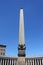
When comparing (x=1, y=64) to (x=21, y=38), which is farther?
(x=1, y=64)

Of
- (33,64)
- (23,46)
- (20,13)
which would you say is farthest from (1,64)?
(20,13)

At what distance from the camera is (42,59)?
9394 cm

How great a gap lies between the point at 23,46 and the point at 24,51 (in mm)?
2125

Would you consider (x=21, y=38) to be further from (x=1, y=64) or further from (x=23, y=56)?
(x=1, y=64)

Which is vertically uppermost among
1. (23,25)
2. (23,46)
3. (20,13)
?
(20,13)

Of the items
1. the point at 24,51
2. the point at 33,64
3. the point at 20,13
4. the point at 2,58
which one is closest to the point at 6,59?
the point at 2,58

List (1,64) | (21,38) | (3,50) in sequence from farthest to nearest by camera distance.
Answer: (3,50)
(1,64)
(21,38)

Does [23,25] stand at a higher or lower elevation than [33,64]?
higher

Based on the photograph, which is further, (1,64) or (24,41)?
(1,64)

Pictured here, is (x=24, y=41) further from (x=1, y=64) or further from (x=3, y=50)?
(x=3, y=50)

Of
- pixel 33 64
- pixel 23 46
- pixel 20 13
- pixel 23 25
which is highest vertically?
pixel 20 13

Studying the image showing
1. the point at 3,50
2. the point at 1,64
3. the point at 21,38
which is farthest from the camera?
the point at 3,50

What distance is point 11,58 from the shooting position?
93.4m

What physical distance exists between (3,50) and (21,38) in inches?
2170
